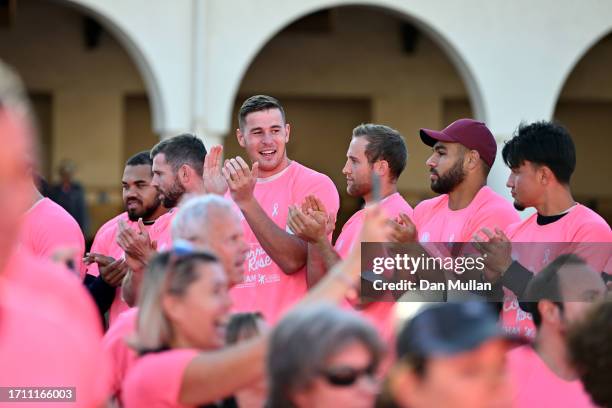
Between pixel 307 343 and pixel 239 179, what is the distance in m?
2.56

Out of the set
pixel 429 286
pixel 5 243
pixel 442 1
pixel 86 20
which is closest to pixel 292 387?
pixel 5 243

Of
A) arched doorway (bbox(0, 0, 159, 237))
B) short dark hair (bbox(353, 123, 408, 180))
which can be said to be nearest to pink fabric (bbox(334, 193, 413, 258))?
short dark hair (bbox(353, 123, 408, 180))

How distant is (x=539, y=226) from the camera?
5.05 metres

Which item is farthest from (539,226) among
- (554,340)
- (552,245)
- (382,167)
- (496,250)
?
(554,340)

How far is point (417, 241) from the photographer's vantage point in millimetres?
5133

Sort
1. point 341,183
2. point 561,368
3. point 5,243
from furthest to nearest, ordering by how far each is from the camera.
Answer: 1. point 341,183
2. point 561,368
3. point 5,243

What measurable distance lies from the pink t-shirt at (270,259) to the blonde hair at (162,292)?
7.00 feet

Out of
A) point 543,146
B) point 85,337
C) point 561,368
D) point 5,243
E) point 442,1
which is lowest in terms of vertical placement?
point 561,368

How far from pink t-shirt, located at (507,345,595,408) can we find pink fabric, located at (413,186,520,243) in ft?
5.68

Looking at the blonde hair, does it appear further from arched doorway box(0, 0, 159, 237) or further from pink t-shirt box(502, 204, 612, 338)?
arched doorway box(0, 0, 159, 237)

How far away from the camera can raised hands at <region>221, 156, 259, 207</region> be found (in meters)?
4.88

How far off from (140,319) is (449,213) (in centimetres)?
277

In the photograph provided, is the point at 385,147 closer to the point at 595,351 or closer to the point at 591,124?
the point at 595,351

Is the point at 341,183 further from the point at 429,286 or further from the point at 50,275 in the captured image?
the point at 50,275
